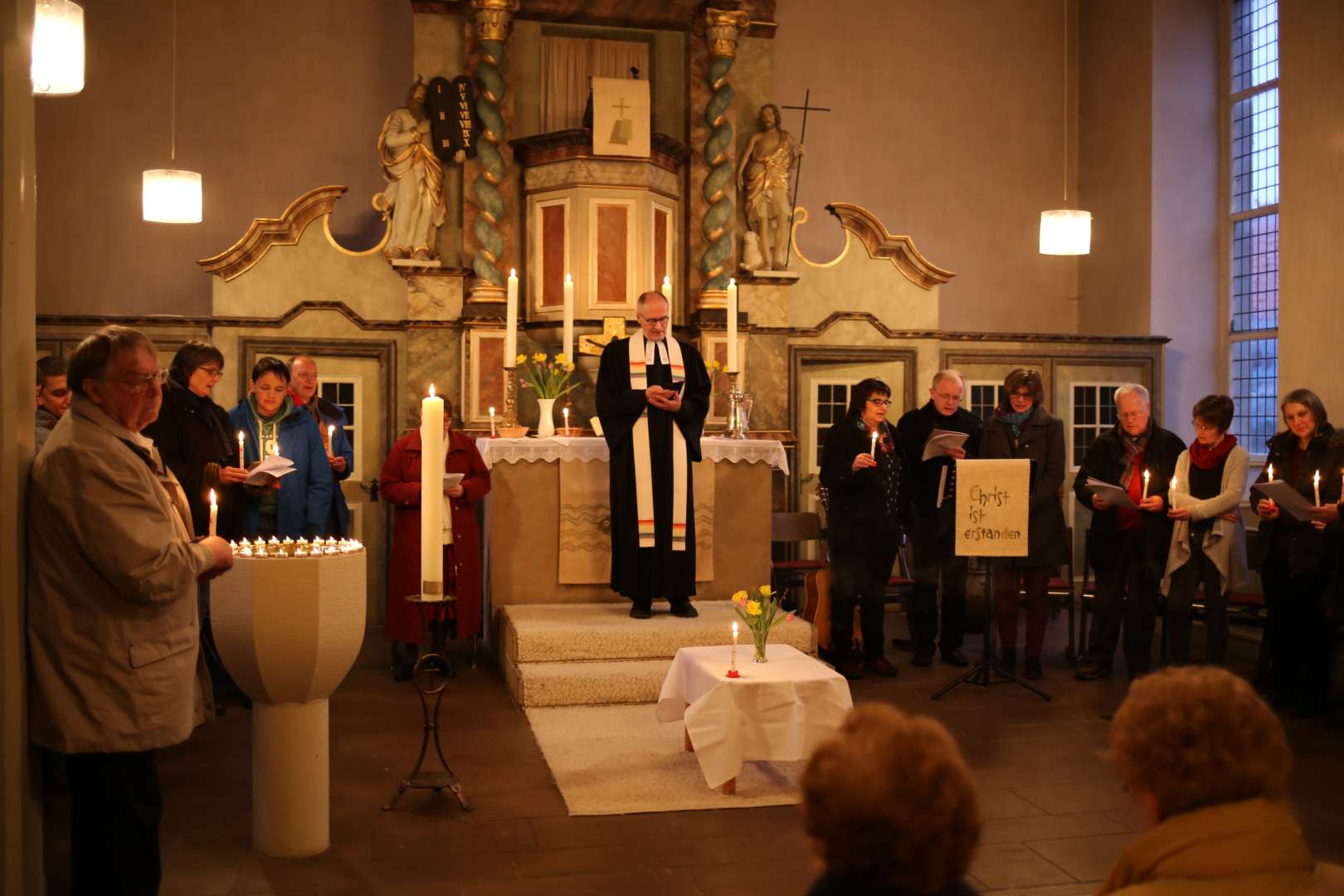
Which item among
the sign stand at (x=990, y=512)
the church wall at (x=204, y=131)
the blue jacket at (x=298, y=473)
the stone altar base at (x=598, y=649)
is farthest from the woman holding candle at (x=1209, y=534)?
the church wall at (x=204, y=131)

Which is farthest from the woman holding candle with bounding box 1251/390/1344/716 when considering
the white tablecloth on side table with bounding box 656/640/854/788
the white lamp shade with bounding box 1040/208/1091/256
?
the white lamp shade with bounding box 1040/208/1091/256

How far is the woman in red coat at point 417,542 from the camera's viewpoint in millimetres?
6727

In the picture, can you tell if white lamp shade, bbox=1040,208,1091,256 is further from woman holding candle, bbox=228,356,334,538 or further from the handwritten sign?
woman holding candle, bbox=228,356,334,538

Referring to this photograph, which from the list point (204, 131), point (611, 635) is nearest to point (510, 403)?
point (611, 635)

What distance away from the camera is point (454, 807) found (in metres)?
4.44

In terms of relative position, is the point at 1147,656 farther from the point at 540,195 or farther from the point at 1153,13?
the point at 1153,13

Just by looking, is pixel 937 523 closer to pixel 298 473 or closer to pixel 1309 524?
pixel 1309 524

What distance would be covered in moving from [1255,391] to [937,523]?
16.9ft

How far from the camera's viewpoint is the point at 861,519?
680 centimetres

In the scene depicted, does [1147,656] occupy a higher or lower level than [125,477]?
lower

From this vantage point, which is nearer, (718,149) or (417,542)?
(417,542)

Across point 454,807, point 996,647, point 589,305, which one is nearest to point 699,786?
point 454,807

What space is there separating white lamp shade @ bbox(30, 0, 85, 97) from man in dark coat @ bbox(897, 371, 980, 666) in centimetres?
470

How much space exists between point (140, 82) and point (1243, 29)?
9.64 meters
